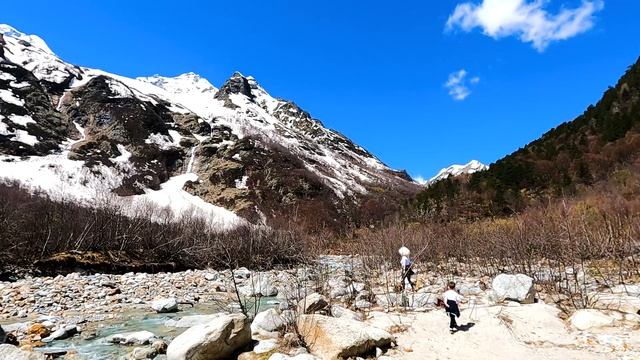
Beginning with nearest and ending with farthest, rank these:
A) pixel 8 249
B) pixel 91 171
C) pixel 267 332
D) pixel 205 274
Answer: pixel 267 332 → pixel 8 249 → pixel 205 274 → pixel 91 171

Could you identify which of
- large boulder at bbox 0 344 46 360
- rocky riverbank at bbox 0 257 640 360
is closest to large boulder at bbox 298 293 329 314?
rocky riverbank at bbox 0 257 640 360

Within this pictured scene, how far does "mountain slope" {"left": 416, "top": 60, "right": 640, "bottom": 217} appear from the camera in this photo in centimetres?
4147

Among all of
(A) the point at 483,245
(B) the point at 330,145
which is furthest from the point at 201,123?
(A) the point at 483,245

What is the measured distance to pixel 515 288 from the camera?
1334cm

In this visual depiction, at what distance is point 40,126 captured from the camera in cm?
8981

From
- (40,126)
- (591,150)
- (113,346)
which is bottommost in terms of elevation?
(113,346)

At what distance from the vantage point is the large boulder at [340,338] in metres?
9.70

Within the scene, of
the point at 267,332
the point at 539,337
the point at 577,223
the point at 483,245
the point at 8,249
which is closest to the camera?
the point at 539,337

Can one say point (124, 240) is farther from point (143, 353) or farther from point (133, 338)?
point (143, 353)

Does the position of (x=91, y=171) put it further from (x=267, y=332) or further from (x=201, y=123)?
(x=267, y=332)

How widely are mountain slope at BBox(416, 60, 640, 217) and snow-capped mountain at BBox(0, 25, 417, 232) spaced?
60.2ft

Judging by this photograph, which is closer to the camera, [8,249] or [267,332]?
[267,332]

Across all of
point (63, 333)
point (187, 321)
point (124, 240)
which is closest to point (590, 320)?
point (187, 321)

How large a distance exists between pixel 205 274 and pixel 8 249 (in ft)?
31.9
